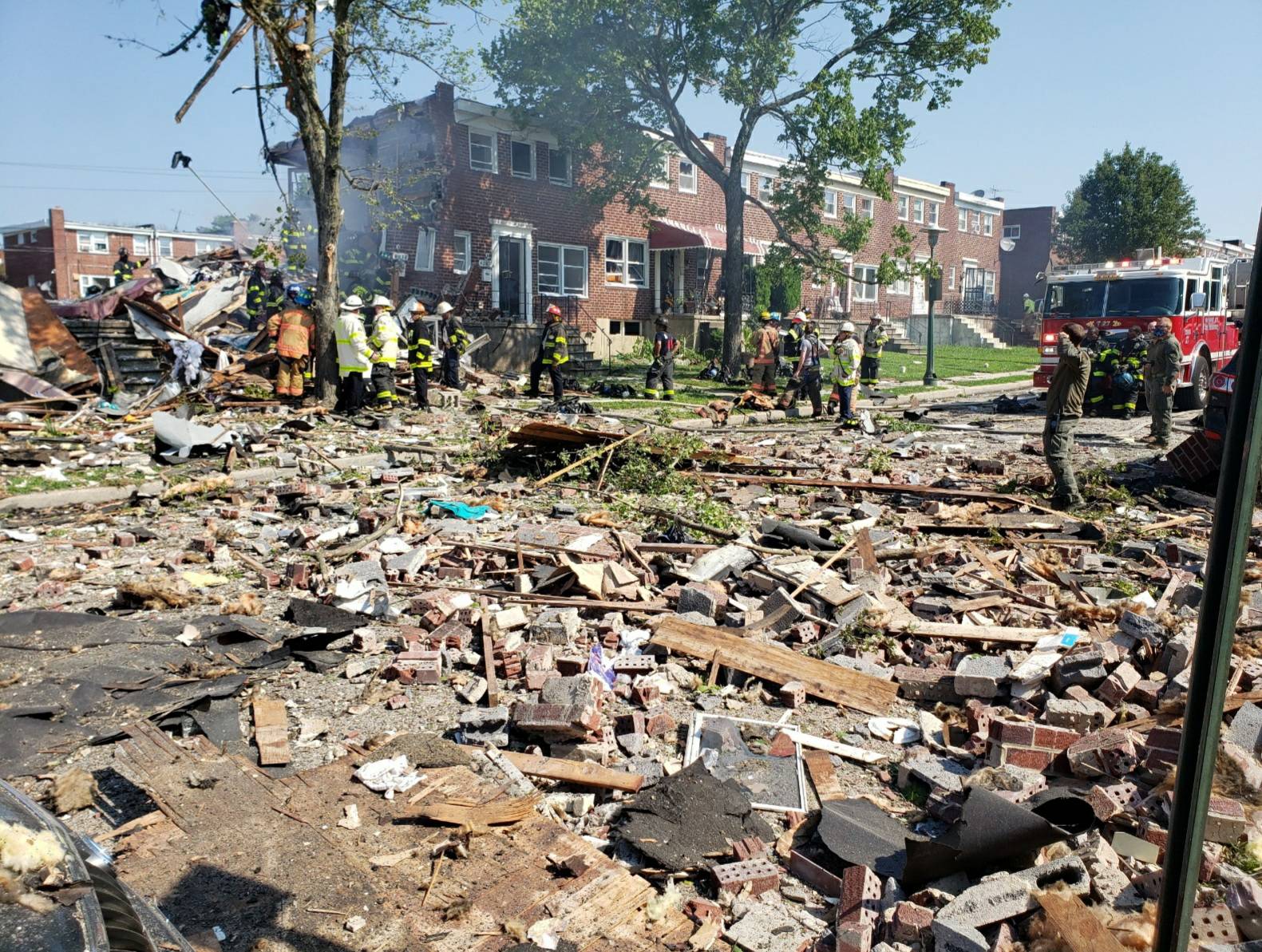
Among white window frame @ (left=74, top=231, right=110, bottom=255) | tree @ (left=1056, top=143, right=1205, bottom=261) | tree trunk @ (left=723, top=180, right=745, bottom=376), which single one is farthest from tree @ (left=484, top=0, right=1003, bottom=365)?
white window frame @ (left=74, top=231, right=110, bottom=255)

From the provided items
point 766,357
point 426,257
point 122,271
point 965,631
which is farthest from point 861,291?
point 965,631

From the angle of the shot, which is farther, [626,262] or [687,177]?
[687,177]

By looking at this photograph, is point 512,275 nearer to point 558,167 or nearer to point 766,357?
point 558,167

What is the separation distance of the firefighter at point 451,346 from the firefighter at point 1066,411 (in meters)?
12.7

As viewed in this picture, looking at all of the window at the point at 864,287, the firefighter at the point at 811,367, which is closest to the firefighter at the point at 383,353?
the firefighter at the point at 811,367

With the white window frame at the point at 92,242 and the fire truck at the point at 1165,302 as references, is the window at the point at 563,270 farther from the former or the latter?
the white window frame at the point at 92,242

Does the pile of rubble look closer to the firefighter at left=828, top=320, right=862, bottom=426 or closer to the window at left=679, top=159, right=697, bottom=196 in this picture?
the firefighter at left=828, top=320, right=862, bottom=426

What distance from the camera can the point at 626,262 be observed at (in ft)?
108

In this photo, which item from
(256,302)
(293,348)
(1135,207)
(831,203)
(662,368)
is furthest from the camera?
(1135,207)

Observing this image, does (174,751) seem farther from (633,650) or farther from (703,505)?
(703,505)

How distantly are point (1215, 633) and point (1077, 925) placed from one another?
171cm

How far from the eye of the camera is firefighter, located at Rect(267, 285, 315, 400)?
1667cm

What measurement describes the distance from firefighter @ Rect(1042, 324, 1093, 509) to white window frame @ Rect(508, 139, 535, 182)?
74.1ft

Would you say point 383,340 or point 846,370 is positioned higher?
point 383,340
